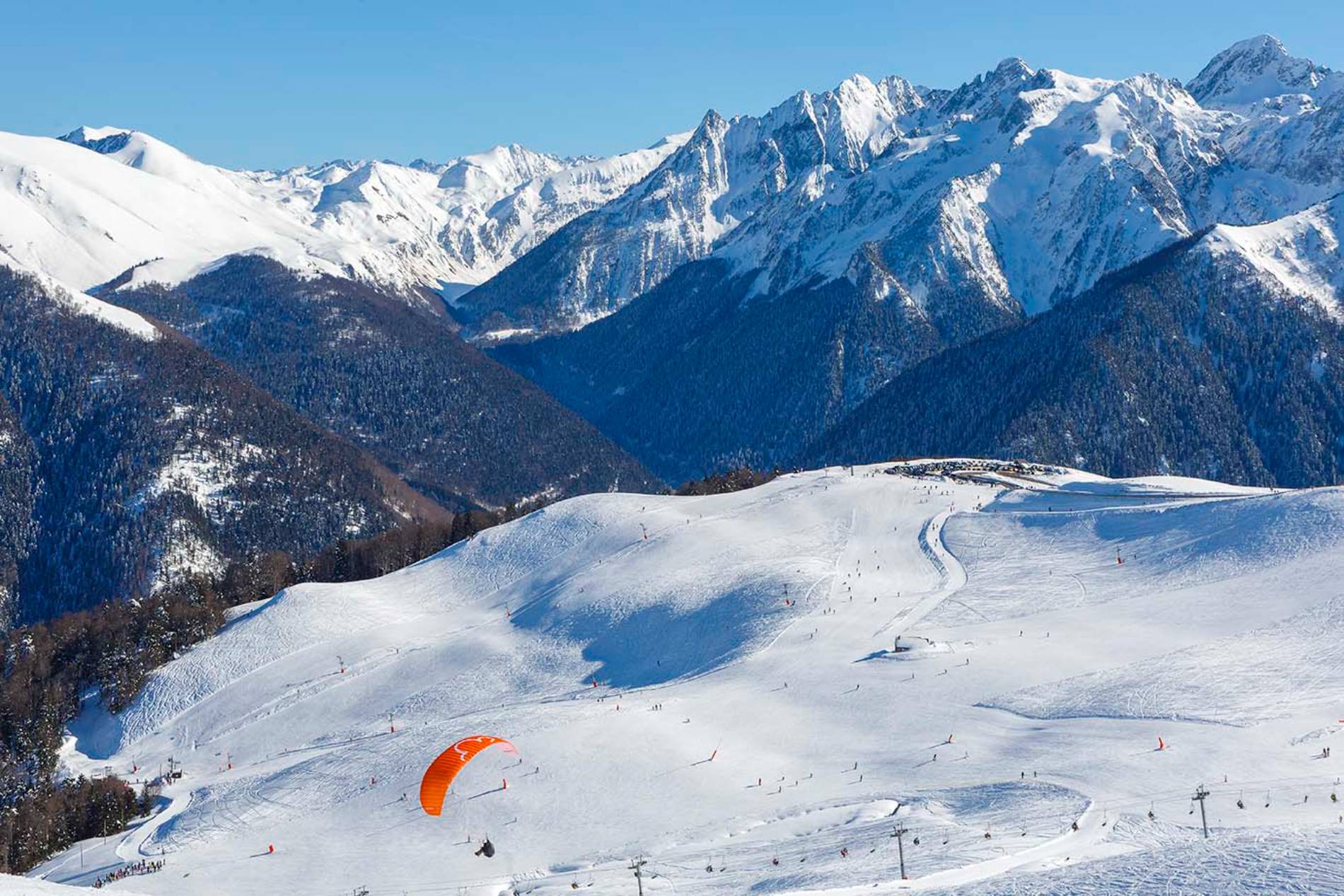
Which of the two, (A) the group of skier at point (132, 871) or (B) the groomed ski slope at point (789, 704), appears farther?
(A) the group of skier at point (132, 871)

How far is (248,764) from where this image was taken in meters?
108

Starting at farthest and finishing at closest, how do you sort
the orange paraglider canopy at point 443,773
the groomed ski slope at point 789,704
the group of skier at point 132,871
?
the group of skier at point 132,871 < the orange paraglider canopy at point 443,773 < the groomed ski slope at point 789,704

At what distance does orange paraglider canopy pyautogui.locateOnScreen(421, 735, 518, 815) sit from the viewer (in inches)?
3029

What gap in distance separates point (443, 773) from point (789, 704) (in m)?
29.8

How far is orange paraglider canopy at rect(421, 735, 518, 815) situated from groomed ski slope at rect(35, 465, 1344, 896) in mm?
3485

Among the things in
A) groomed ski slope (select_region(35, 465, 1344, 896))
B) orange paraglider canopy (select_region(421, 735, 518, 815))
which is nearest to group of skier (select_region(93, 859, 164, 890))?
groomed ski slope (select_region(35, 465, 1344, 896))

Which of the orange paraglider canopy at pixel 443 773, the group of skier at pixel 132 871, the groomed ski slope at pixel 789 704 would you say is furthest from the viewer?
Answer: the group of skier at pixel 132 871

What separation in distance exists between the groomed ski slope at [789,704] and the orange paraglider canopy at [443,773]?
3485 millimetres

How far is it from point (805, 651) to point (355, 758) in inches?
1459

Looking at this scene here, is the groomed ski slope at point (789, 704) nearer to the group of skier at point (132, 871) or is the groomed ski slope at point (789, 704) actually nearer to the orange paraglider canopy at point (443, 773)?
the group of skier at point (132, 871)

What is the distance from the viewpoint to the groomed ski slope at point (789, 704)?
68.4m

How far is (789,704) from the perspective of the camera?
324 feet

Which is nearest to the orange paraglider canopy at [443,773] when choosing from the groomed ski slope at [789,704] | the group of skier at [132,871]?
the groomed ski slope at [789,704]

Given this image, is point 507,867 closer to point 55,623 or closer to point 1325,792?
point 1325,792
